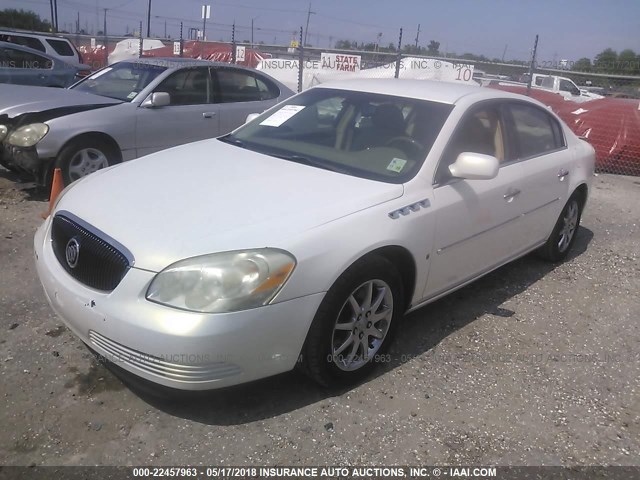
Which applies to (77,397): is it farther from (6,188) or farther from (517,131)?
(6,188)

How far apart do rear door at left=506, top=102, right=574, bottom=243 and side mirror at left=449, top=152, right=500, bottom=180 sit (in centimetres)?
87

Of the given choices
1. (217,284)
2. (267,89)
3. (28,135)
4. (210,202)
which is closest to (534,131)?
(210,202)

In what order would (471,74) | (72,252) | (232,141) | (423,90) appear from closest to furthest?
(72,252)
(423,90)
(232,141)
(471,74)

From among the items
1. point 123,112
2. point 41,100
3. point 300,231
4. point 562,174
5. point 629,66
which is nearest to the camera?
point 300,231

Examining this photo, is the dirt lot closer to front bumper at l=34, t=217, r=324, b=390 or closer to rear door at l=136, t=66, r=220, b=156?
front bumper at l=34, t=217, r=324, b=390

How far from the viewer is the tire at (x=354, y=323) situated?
9.04 feet

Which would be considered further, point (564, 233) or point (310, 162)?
point (564, 233)

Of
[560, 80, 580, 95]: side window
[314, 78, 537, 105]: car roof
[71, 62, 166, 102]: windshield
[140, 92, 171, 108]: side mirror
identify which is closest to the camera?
[314, 78, 537, 105]: car roof

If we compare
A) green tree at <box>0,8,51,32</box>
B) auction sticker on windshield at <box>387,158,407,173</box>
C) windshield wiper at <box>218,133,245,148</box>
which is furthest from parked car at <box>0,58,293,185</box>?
green tree at <box>0,8,51,32</box>

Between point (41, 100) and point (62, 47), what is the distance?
11.1m

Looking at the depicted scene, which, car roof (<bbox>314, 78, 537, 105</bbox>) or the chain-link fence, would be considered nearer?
car roof (<bbox>314, 78, 537, 105</bbox>)

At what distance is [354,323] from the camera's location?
2984mm

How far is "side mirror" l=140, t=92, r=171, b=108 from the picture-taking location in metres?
6.30

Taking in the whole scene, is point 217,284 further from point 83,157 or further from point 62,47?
point 62,47
